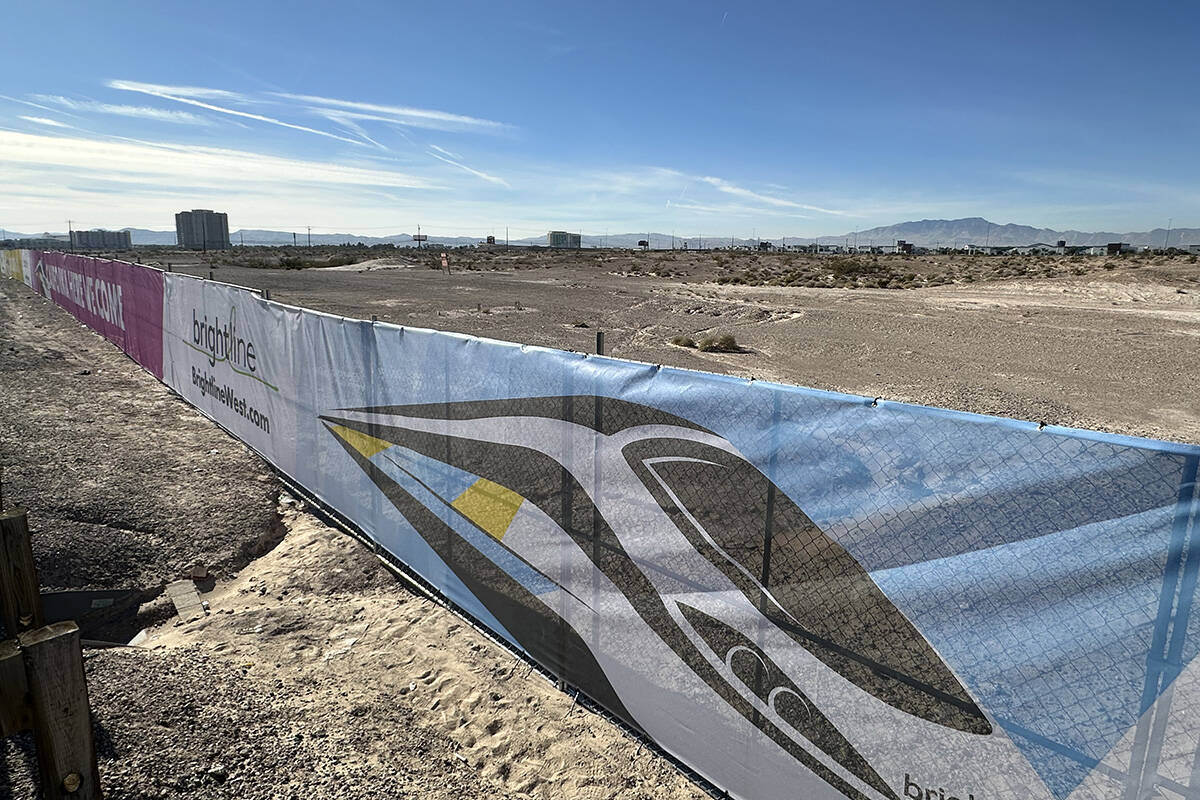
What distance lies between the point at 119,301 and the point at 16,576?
55.8 ft

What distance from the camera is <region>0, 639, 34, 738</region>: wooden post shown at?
7.16 feet

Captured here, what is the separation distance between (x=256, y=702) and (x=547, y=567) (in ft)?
6.27

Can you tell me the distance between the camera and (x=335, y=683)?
4699 millimetres

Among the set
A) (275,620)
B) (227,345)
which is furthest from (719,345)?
(275,620)

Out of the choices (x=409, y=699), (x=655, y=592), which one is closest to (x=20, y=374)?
(x=409, y=699)

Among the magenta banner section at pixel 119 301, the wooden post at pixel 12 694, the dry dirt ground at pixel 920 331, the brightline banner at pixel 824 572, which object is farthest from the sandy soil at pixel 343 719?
the dry dirt ground at pixel 920 331

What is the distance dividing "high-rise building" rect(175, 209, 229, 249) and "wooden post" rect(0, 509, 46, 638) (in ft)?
668

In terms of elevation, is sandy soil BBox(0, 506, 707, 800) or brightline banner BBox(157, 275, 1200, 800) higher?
brightline banner BBox(157, 275, 1200, 800)

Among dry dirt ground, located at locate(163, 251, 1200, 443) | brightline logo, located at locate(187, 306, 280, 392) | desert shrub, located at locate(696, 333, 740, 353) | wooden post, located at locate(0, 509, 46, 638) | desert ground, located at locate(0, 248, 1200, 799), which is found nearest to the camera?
wooden post, located at locate(0, 509, 46, 638)

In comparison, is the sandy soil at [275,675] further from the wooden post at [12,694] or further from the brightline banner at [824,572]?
the wooden post at [12,694]

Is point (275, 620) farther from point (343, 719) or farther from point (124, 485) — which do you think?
point (124, 485)

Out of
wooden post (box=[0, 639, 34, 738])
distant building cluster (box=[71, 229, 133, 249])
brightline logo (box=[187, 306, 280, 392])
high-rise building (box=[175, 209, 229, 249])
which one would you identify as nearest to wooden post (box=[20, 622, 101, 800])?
wooden post (box=[0, 639, 34, 738])

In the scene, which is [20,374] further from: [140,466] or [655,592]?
[655,592]

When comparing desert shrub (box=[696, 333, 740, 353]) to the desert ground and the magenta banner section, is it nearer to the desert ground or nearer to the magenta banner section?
the desert ground
